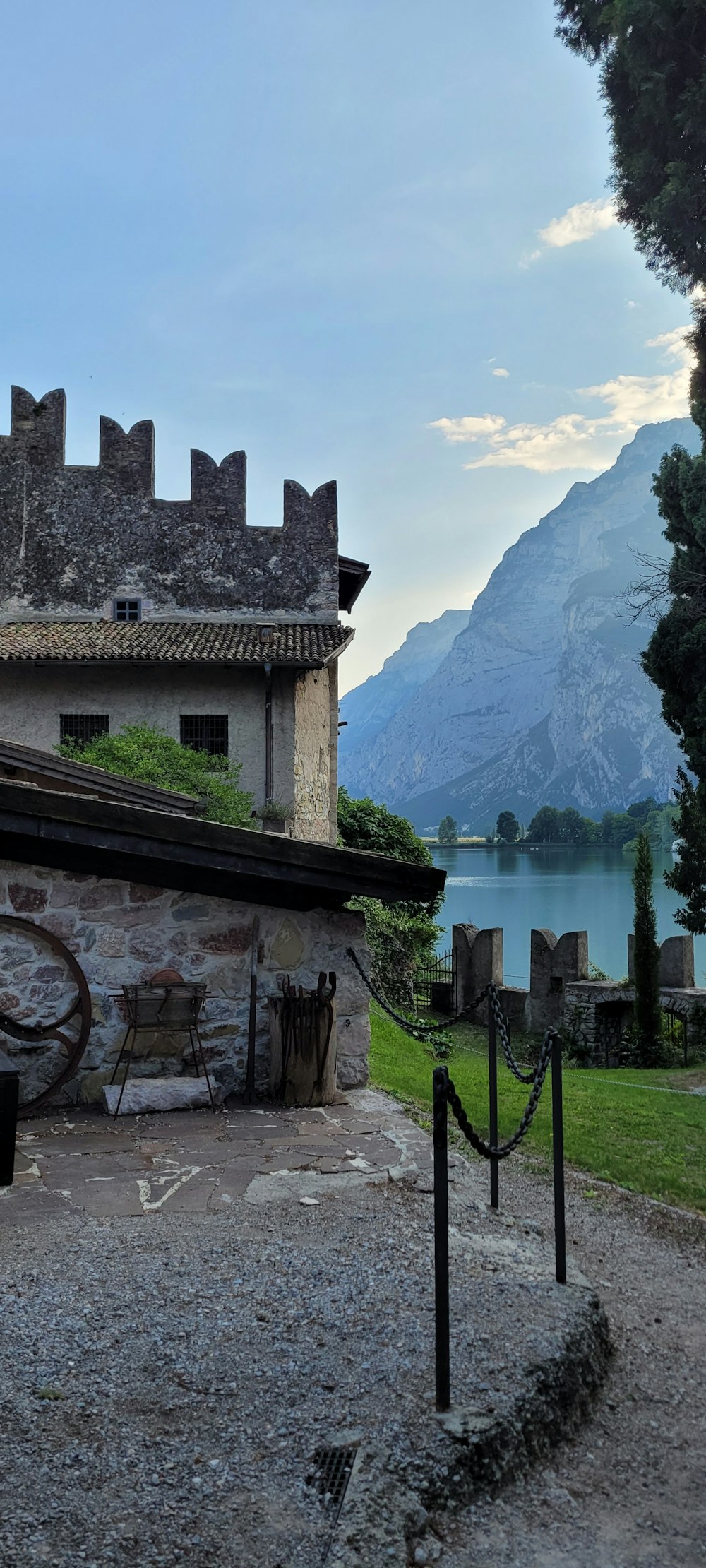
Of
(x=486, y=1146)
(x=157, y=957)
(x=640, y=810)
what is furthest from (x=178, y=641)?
(x=640, y=810)

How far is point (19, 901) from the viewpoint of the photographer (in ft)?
23.2

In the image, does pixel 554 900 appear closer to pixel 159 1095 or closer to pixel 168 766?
pixel 168 766

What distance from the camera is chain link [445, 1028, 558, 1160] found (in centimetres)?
397

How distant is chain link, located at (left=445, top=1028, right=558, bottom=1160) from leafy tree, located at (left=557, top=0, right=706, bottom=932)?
12577mm

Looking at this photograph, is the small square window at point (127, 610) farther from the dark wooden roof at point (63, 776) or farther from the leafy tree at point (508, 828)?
the leafy tree at point (508, 828)

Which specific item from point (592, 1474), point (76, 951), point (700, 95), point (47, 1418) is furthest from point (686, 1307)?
point (700, 95)

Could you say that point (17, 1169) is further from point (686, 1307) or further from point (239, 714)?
point (239, 714)

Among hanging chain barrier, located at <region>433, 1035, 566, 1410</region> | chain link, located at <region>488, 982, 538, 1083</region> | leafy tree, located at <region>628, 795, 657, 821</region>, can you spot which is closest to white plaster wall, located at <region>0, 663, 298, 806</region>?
chain link, located at <region>488, 982, 538, 1083</region>

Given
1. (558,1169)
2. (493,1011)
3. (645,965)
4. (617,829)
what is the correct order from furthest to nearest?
(617,829), (645,965), (493,1011), (558,1169)

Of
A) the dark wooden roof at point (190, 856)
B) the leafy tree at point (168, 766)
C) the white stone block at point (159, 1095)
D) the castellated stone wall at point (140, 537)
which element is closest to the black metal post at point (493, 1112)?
the dark wooden roof at point (190, 856)

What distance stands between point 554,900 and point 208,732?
154ft

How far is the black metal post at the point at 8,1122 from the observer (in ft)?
18.1

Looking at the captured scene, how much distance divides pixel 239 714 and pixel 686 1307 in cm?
1848

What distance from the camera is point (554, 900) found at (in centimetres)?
6600
